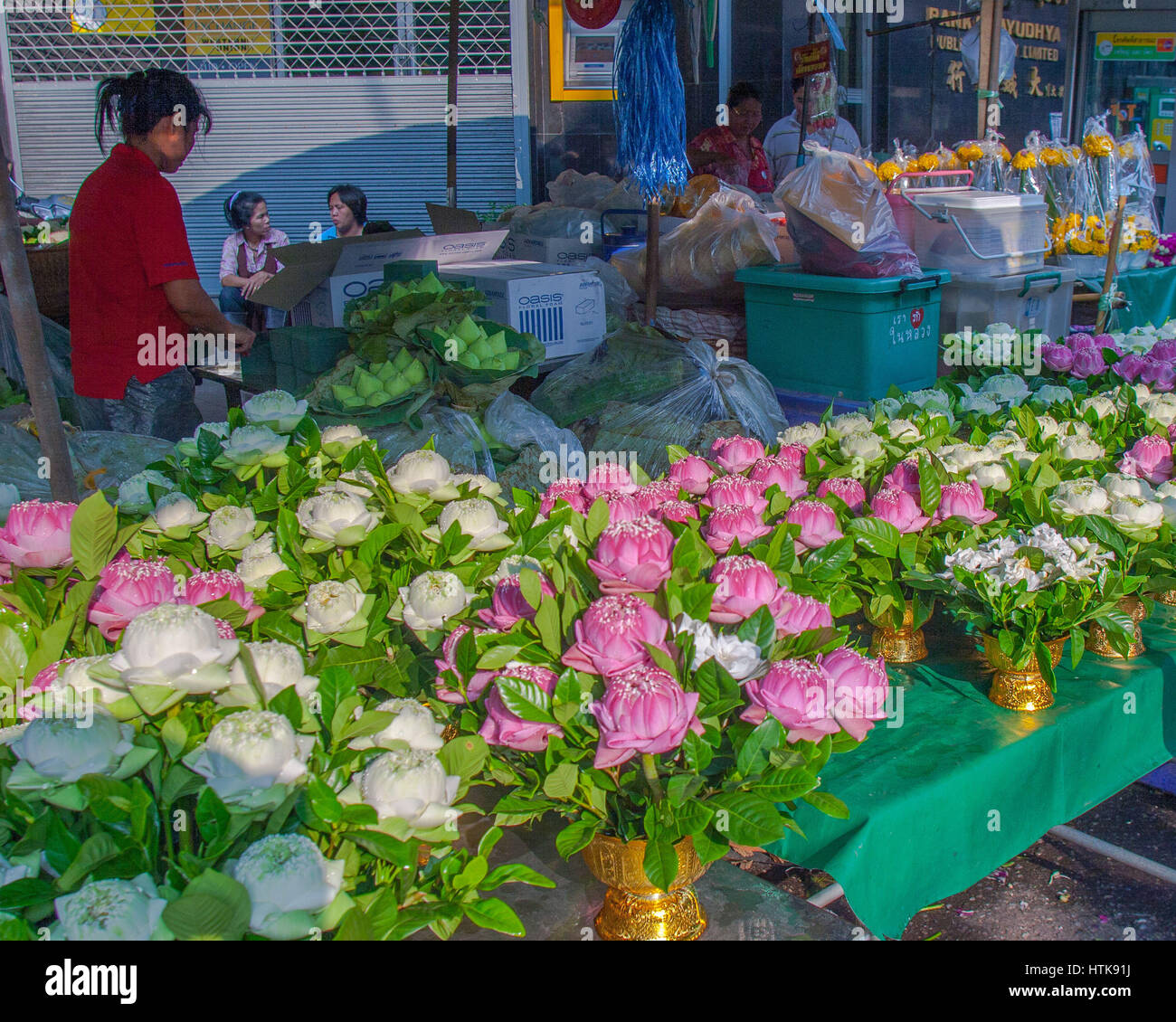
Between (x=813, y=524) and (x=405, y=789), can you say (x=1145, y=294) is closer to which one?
(x=813, y=524)

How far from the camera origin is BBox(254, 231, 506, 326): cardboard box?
308cm

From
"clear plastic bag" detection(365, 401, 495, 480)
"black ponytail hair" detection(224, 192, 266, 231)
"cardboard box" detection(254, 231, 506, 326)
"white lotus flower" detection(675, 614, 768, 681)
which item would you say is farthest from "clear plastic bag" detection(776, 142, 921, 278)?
"black ponytail hair" detection(224, 192, 266, 231)

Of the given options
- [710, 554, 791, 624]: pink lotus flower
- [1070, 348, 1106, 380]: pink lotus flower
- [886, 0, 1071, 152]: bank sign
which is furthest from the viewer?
[886, 0, 1071, 152]: bank sign

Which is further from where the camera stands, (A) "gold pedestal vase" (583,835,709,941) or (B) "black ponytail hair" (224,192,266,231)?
(B) "black ponytail hair" (224,192,266,231)

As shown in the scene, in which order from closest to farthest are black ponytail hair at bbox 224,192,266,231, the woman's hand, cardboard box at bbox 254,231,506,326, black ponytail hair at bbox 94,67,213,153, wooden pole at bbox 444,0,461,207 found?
1. black ponytail hair at bbox 94,67,213,153
2. cardboard box at bbox 254,231,506,326
3. wooden pole at bbox 444,0,461,207
4. the woman's hand
5. black ponytail hair at bbox 224,192,266,231

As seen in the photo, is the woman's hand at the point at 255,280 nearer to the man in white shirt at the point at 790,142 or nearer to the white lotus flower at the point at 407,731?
the man in white shirt at the point at 790,142

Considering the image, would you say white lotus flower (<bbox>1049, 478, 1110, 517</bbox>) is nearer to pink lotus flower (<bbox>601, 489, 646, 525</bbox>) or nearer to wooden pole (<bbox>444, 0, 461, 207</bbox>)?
pink lotus flower (<bbox>601, 489, 646, 525</bbox>)

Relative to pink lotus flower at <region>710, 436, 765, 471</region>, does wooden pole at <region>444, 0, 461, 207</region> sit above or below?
above

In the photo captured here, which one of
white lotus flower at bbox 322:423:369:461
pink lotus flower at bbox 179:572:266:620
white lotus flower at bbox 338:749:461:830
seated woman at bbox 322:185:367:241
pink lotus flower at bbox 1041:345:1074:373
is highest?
seated woman at bbox 322:185:367:241

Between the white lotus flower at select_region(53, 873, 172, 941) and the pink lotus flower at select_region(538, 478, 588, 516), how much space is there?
81 cm

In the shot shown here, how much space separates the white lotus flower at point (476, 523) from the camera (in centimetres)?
133

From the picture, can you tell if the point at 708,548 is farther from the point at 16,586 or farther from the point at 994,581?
the point at 16,586

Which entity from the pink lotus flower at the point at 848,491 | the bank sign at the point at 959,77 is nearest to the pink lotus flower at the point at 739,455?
the pink lotus flower at the point at 848,491
